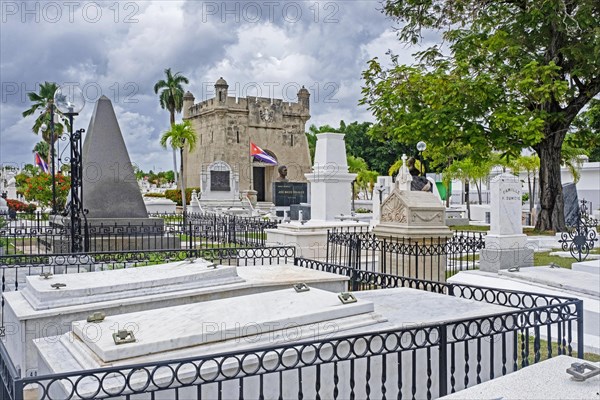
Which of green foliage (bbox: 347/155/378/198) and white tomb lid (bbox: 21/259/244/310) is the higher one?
green foliage (bbox: 347/155/378/198)

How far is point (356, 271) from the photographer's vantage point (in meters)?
6.70

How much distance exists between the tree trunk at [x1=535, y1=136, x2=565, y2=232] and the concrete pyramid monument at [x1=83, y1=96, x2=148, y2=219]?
14352 millimetres

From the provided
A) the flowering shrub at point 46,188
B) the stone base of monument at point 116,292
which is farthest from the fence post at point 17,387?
the flowering shrub at point 46,188

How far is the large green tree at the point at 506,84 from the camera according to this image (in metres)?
17.5

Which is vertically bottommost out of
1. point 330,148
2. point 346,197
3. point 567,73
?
point 346,197

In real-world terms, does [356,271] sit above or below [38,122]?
below

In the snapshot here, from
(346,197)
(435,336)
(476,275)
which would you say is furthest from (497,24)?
(435,336)

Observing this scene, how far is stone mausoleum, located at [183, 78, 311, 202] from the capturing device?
48.0 meters

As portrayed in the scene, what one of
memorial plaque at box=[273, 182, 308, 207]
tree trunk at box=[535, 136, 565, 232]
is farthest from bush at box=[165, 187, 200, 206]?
tree trunk at box=[535, 136, 565, 232]

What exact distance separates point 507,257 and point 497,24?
1143 centimetres

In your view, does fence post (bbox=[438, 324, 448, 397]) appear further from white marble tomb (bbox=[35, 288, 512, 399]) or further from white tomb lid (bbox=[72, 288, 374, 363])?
white tomb lid (bbox=[72, 288, 374, 363])

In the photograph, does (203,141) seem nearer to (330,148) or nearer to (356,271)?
Answer: (330,148)

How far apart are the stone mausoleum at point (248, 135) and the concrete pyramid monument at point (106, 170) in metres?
33.6

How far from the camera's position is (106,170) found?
12.7 metres
